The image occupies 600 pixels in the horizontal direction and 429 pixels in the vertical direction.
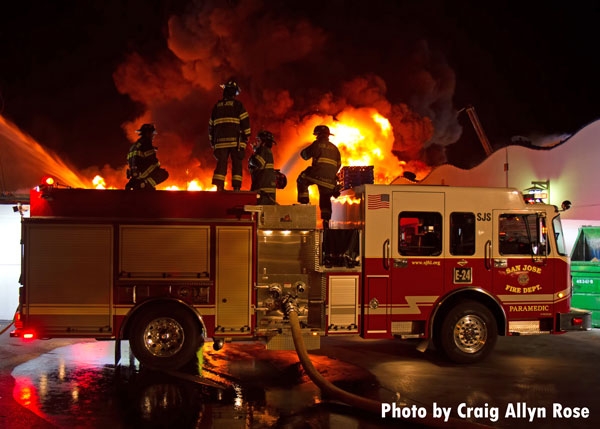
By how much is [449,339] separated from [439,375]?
0.61 metres

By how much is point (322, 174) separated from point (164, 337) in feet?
12.4

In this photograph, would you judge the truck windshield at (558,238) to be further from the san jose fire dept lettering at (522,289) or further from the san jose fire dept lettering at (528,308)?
the san jose fire dept lettering at (528,308)

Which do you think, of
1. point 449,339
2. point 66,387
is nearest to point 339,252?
point 449,339

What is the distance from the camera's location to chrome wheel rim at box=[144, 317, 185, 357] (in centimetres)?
660

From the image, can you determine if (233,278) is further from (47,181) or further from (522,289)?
(522,289)

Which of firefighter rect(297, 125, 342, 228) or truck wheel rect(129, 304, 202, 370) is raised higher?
firefighter rect(297, 125, 342, 228)

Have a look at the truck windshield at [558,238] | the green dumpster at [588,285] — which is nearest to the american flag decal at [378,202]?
the truck windshield at [558,238]

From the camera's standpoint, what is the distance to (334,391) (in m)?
5.49

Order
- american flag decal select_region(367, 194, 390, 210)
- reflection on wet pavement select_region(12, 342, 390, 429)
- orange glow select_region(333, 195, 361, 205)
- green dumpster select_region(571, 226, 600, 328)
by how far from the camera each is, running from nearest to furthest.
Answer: reflection on wet pavement select_region(12, 342, 390, 429) → american flag decal select_region(367, 194, 390, 210) → orange glow select_region(333, 195, 361, 205) → green dumpster select_region(571, 226, 600, 328)

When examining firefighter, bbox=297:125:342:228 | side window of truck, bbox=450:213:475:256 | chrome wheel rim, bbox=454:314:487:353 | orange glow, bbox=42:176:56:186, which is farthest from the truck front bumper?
orange glow, bbox=42:176:56:186

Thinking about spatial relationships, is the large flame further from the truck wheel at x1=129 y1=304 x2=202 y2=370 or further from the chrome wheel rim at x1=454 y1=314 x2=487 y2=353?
the truck wheel at x1=129 y1=304 x2=202 y2=370

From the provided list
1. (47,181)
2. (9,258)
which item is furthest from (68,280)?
(9,258)

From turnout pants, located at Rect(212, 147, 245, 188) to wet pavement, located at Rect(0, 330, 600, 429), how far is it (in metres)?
2.84

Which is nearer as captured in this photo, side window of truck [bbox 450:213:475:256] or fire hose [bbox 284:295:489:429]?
fire hose [bbox 284:295:489:429]
